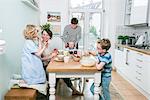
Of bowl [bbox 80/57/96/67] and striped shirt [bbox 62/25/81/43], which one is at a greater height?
striped shirt [bbox 62/25/81/43]

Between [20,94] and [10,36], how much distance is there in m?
0.87

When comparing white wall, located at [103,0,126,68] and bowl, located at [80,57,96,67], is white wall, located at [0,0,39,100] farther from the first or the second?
white wall, located at [103,0,126,68]

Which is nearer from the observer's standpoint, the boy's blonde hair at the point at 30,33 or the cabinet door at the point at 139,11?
the boy's blonde hair at the point at 30,33

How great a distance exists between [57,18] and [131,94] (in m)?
3.73

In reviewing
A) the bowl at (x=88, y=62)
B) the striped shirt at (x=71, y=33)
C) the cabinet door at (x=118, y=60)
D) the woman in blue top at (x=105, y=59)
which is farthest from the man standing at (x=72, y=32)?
the bowl at (x=88, y=62)

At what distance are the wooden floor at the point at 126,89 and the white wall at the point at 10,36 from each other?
2.01 m

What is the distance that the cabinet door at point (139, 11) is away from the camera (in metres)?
4.63

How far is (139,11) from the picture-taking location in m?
5.01

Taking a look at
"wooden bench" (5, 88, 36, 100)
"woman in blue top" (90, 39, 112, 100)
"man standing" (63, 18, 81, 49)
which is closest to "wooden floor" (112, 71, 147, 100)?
"woman in blue top" (90, 39, 112, 100)

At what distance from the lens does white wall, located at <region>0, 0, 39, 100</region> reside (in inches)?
101

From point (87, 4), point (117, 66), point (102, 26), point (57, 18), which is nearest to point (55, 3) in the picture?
point (57, 18)

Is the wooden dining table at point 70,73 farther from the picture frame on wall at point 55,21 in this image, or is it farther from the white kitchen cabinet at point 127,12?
the picture frame on wall at point 55,21

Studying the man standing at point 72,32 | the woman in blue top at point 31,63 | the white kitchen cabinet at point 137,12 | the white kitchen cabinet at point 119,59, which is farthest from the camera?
the white kitchen cabinet at point 119,59

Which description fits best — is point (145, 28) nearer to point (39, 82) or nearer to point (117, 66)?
point (117, 66)
